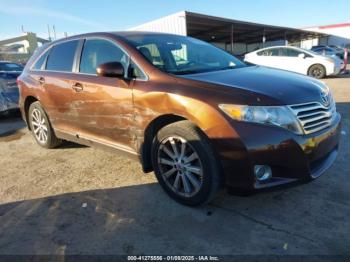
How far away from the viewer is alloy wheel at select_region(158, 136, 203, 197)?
298 centimetres

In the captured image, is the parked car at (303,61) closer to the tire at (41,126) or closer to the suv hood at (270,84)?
the tire at (41,126)

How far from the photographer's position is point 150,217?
9.90 ft

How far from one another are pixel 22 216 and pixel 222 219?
6.31 feet

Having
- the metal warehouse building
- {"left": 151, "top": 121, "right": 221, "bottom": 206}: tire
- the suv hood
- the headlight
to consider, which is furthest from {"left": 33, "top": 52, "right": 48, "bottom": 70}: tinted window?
the metal warehouse building

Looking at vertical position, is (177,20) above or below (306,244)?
above

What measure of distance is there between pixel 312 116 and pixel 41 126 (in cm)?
400

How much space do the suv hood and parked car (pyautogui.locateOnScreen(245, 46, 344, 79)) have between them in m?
11.3

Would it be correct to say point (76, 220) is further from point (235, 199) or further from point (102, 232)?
point (235, 199)

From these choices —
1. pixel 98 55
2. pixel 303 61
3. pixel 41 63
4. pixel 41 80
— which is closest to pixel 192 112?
pixel 98 55

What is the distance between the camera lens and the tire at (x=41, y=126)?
4.95 meters

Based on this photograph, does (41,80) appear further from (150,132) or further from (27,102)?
(150,132)

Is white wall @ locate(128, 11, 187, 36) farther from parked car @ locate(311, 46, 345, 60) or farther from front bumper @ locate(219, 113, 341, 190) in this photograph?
front bumper @ locate(219, 113, 341, 190)

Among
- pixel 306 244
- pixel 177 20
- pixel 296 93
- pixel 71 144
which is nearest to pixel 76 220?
pixel 306 244

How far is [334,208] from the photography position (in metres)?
2.99
